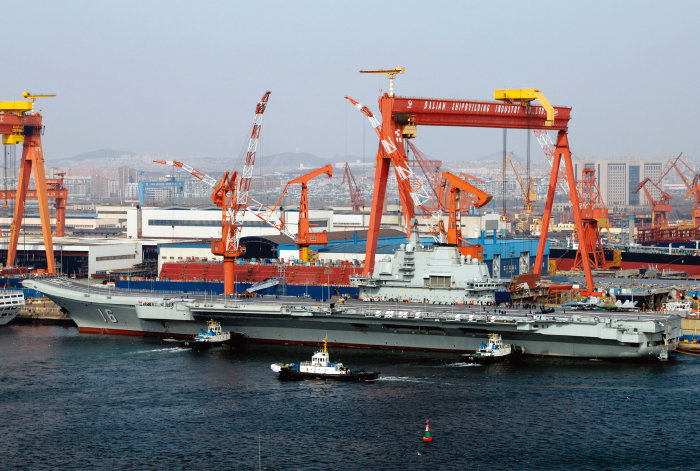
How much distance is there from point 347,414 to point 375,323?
12.8 meters

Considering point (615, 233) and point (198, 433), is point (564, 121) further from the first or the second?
point (615, 233)

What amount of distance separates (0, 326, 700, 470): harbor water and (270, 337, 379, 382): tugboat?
→ 781mm

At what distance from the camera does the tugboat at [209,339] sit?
174 ft

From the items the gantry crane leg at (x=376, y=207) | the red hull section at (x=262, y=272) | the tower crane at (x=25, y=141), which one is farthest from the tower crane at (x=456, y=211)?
the tower crane at (x=25, y=141)

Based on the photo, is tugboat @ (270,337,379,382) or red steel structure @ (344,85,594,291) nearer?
tugboat @ (270,337,379,382)

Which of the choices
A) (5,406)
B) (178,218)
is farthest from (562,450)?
(178,218)

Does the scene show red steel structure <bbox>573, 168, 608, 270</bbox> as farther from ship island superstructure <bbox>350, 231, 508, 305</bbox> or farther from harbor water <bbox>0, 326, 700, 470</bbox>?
harbor water <bbox>0, 326, 700, 470</bbox>

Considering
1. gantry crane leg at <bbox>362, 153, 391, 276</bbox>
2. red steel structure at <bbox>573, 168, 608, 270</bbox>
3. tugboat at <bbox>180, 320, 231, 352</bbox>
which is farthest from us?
red steel structure at <bbox>573, 168, 608, 270</bbox>

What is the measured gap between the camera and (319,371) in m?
44.5

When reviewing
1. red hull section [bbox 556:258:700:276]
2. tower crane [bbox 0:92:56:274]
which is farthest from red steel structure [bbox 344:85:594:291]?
red hull section [bbox 556:258:700:276]

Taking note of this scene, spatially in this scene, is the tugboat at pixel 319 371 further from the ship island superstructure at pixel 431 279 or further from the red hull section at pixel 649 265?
the red hull section at pixel 649 265

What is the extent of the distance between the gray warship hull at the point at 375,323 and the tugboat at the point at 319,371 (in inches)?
241

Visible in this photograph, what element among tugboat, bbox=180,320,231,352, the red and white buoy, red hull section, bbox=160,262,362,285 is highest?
red hull section, bbox=160,262,362,285

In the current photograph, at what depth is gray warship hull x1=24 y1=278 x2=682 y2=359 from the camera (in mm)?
47562
